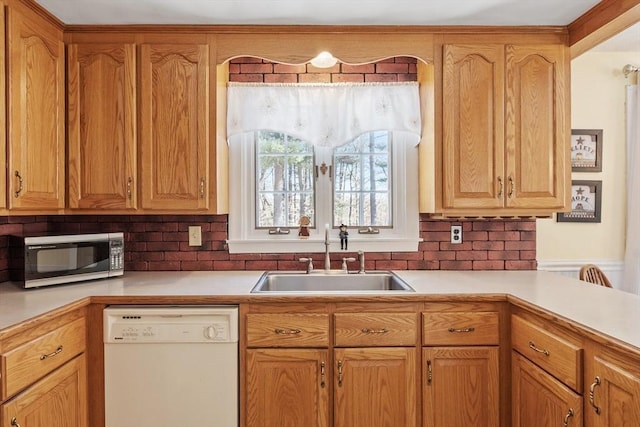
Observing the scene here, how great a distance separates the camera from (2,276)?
7.20 ft

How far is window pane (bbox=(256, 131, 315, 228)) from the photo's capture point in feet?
8.46

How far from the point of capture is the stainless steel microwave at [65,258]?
195cm

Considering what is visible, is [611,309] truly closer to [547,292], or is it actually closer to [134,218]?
[547,292]

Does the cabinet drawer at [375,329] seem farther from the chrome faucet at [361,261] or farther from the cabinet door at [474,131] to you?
the cabinet door at [474,131]

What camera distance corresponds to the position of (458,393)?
190 cm

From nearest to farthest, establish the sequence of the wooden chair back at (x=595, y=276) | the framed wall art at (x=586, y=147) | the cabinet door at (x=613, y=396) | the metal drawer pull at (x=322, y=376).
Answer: the cabinet door at (x=613, y=396)
the metal drawer pull at (x=322, y=376)
the wooden chair back at (x=595, y=276)
the framed wall art at (x=586, y=147)

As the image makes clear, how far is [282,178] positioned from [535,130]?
145 cm

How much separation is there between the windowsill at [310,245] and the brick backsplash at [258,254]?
35 millimetres

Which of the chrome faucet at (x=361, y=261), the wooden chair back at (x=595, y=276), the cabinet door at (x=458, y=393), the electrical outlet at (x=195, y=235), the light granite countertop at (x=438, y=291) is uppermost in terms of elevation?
the electrical outlet at (x=195, y=235)

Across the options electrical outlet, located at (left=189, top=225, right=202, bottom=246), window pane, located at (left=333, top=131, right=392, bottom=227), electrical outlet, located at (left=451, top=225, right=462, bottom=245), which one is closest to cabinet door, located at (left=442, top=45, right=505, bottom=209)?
electrical outlet, located at (left=451, top=225, right=462, bottom=245)

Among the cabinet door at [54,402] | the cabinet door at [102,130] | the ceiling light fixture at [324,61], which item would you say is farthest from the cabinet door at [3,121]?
the ceiling light fixture at [324,61]

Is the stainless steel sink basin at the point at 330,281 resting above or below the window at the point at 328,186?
below

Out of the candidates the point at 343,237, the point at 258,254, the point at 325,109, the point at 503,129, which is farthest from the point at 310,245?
the point at 503,129

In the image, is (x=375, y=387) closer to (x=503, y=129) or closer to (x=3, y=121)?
(x=503, y=129)
